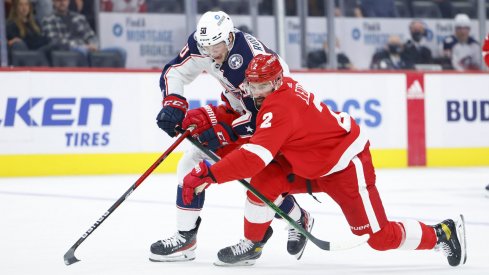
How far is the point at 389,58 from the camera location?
34.3 ft

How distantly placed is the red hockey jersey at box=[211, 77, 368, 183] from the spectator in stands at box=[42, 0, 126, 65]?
5.73 m

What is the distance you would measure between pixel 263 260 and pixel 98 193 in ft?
10.0

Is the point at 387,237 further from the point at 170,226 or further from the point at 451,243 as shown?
the point at 170,226

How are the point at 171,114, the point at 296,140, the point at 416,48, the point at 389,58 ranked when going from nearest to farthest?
the point at 296,140 < the point at 171,114 < the point at 389,58 < the point at 416,48

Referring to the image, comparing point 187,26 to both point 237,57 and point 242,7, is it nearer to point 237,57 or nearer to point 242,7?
point 242,7

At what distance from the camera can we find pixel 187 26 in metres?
9.27

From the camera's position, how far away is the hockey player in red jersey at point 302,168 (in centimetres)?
341

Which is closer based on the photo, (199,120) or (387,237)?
(387,237)

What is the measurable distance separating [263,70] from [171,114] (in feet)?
1.94

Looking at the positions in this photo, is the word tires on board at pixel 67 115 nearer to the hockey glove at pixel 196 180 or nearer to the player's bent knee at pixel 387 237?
the hockey glove at pixel 196 180

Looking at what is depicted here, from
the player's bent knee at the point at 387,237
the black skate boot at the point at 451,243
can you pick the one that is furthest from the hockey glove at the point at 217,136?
the black skate boot at the point at 451,243

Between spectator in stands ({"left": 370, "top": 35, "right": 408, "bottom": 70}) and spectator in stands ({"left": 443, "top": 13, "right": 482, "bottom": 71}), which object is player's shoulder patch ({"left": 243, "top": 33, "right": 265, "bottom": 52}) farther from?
spectator in stands ({"left": 443, "top": 13, "right": 482, "bottom": 71})

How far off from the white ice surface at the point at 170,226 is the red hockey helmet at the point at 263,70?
2.49 ft

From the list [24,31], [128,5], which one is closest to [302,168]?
[24,31]
